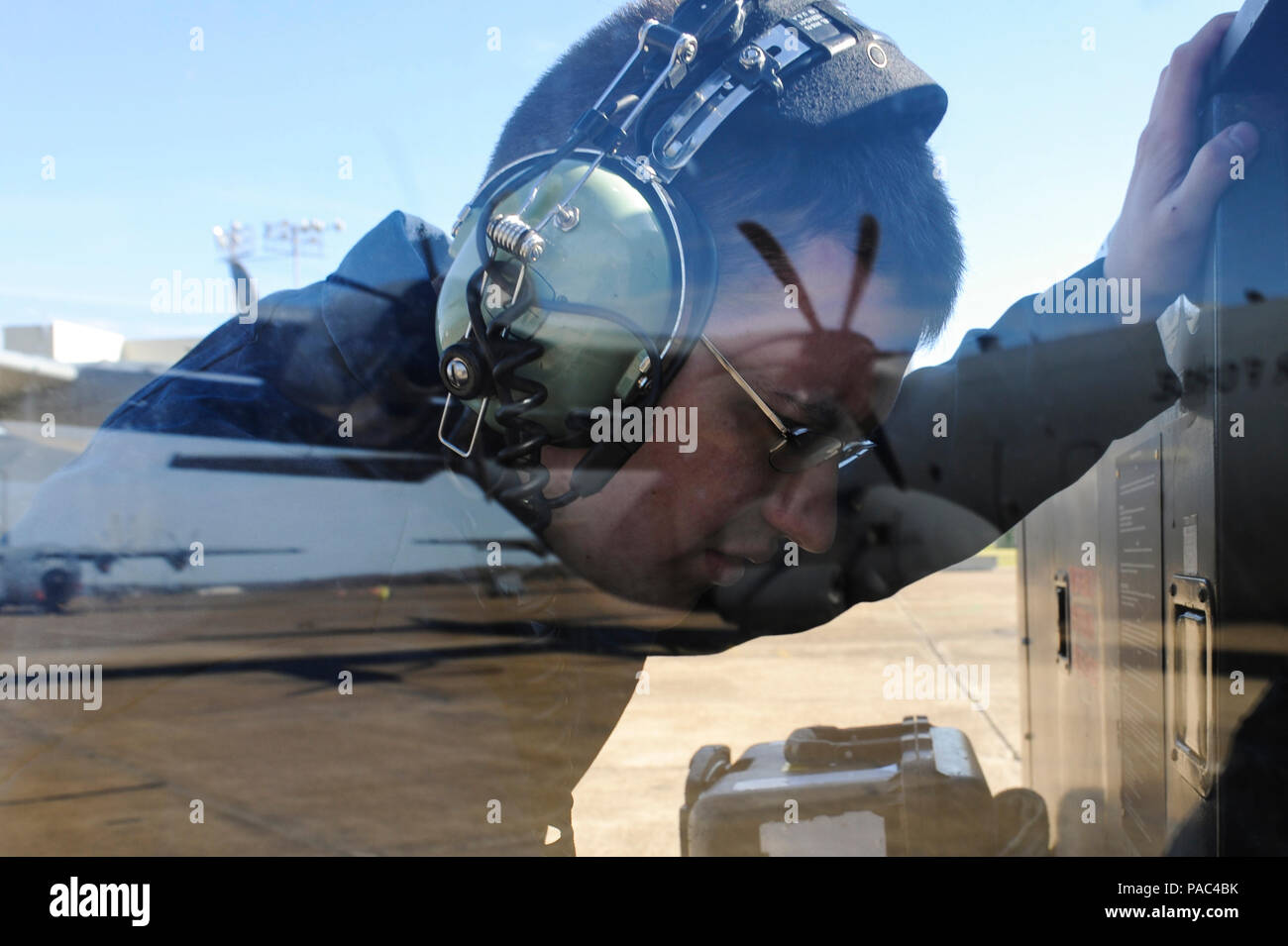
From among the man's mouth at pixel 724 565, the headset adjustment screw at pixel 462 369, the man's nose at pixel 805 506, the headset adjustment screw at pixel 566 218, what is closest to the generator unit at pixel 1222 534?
the man's nose at pixel 805 506

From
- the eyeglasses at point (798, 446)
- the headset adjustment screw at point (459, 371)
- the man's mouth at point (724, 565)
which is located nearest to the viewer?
the headset adjustment screw at point (459, 371)

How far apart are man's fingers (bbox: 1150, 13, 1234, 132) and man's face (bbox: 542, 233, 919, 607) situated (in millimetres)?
370

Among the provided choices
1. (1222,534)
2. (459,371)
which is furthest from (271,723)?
(1222,534)

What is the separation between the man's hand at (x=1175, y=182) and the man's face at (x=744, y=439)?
11.5 inches

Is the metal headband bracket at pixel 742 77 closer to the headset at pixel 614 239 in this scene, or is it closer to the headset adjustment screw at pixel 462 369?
the headset at pixel 614 239

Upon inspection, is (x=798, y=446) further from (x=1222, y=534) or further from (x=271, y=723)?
(x=271, y=723)

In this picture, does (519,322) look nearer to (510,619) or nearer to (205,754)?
(510,619)

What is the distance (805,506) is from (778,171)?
18.5 inches

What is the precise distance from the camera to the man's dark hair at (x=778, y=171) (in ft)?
3.66

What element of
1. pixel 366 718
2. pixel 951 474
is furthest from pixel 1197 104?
pixel 366 718

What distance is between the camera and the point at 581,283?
1.00 metres

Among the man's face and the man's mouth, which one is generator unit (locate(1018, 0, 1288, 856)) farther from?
the man's mouth

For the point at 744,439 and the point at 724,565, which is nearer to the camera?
the point at 744,439
